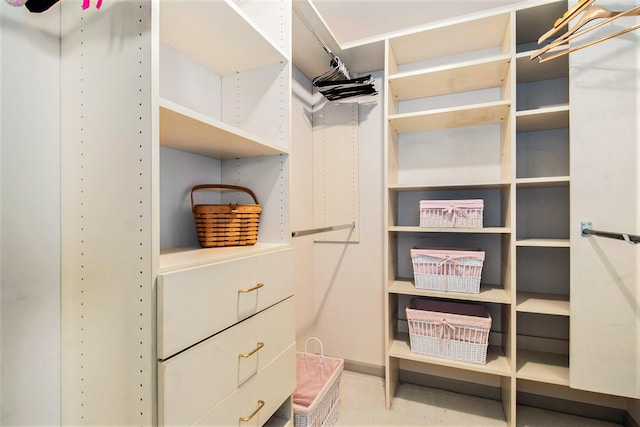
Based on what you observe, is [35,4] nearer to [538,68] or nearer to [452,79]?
[452,79]

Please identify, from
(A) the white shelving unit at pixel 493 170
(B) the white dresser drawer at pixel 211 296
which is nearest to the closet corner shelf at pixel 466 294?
(A) the white shelving unit at pixel 493 170

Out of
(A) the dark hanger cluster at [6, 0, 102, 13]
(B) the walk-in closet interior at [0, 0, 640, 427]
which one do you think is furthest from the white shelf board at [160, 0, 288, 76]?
(A) the dark hanger cluster at [6, 0, 102, 13]

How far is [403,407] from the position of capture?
192cm

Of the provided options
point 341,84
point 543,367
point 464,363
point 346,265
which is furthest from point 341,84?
point 543,367

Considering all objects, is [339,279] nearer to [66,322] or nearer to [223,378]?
[223,378]

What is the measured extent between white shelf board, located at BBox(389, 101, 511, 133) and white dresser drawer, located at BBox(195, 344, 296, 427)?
1.43 meters

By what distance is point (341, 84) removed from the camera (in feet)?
6.45

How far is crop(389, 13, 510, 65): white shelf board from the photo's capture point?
1.74m

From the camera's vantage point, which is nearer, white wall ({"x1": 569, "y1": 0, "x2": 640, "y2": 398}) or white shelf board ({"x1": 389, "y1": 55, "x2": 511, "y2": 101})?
white wall ({"x1": 569, "y1": 0, "x2": 640, "y2": 398})

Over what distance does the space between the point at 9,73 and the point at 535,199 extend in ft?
7.83

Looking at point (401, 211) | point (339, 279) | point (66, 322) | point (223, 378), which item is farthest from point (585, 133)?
point (66, 322)

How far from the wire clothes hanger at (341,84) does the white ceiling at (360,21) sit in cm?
12

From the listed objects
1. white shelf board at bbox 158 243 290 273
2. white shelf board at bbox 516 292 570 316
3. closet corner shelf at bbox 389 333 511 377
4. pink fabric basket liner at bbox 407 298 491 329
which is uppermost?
white shelf board at bbox 158 243 290 273

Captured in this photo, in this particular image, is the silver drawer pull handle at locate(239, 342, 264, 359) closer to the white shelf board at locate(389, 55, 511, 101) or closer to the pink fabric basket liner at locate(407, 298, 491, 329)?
the pink fabric basket liner at locate(407, 298, 491, 329)
